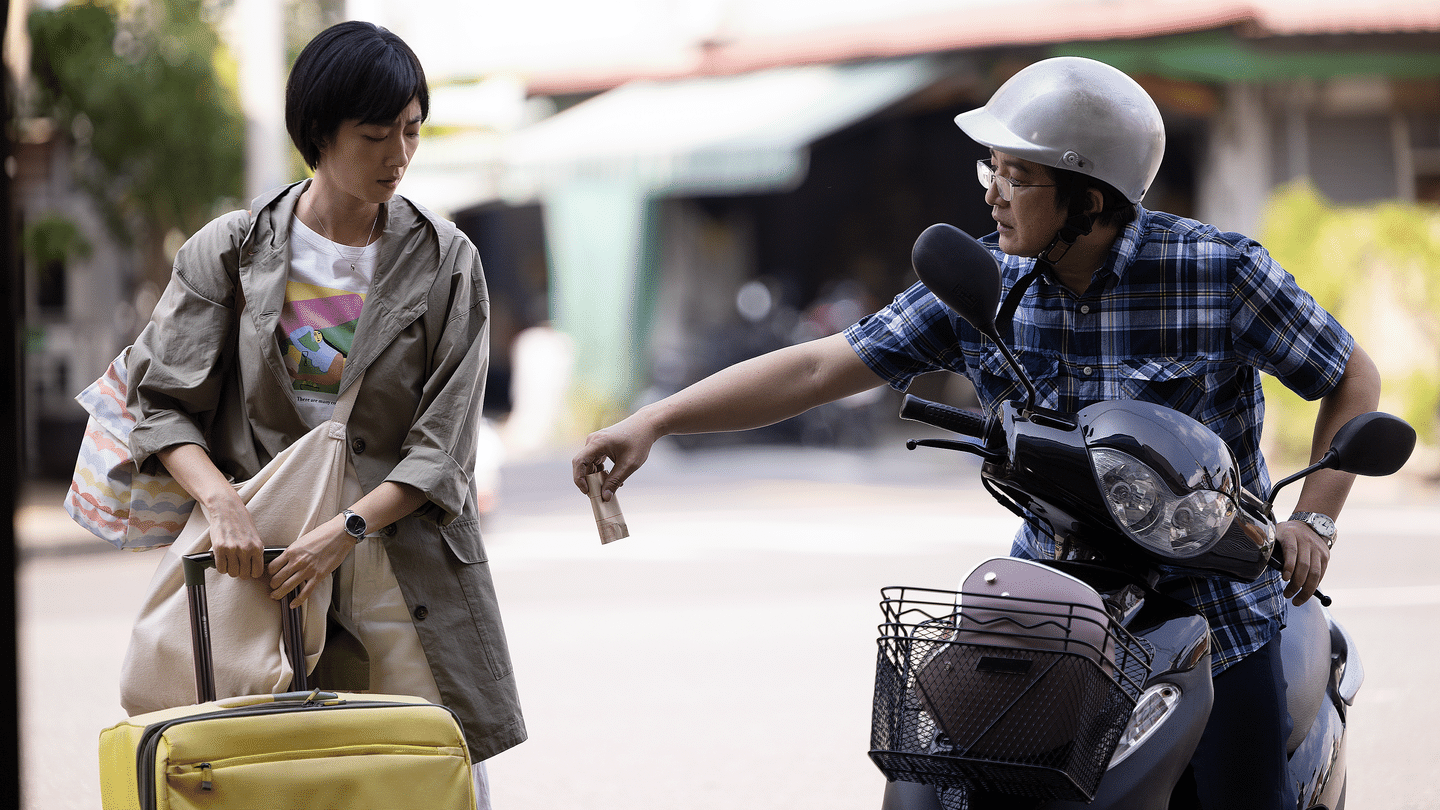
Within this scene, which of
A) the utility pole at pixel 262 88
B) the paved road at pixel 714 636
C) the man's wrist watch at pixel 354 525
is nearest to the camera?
the man's wrist watch at pixel 354 525

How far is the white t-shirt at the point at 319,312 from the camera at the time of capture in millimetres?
2477

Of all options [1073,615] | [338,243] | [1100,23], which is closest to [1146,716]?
[1073,615]

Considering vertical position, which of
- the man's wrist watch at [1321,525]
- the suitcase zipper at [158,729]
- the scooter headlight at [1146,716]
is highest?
the man's wrist watch at [1321,525]

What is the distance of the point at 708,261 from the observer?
20.1 m

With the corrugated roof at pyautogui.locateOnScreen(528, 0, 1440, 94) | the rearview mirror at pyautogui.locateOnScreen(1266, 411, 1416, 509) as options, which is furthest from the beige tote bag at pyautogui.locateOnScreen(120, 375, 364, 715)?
the corrugated roof at pyautogui.locateOnScreen(528, 0, 1440, 94)

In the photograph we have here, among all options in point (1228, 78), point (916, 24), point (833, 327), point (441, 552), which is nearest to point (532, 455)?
point (833, 327)

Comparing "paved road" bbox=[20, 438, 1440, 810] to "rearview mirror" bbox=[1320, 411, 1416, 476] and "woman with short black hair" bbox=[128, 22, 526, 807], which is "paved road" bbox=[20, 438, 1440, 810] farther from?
"rearview mirror" bbox=[1320, 411, 1416, 476]

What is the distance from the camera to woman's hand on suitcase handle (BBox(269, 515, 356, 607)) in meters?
2.33

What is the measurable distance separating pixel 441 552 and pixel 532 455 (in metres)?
13.9

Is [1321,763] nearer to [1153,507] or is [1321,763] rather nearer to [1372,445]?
[1372,445]

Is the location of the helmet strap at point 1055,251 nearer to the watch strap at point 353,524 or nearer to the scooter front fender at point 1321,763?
the scooter front fender at point 1321,763

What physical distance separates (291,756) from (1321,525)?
1.60m

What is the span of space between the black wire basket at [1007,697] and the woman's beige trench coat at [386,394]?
3.08 feet

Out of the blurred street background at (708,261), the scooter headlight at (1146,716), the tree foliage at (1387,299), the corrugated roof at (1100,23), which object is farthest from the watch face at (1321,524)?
→ the corrugated roof at (1100,23)
